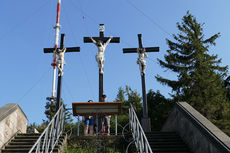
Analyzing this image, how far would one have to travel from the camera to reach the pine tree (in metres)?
17.2

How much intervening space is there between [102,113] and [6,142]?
11.0 ft

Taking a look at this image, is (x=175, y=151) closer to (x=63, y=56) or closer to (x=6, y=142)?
(x=6, y=142)

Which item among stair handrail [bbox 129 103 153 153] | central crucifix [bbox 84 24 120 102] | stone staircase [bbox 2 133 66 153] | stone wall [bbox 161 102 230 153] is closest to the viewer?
stone wall [bbox 161 102 230 153]

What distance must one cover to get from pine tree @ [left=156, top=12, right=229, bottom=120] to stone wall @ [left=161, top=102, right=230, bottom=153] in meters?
7.01

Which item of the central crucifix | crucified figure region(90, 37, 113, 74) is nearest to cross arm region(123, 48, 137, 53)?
the central crucifix

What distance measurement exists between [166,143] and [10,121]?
5.24m

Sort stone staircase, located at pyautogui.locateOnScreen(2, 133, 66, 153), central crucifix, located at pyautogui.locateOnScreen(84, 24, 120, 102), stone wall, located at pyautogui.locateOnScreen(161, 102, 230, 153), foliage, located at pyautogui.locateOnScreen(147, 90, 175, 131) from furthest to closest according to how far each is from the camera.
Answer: foliage, located at pyautogui.locateOnScreen(147, 90, 175, 131), central crucifix, located at pyautogui.locateOnScreen(84, 24, 120, 102), stone staircase, located at pyautogui.locateOnScreen(2, 133, 66, 153), stone wall, located at pyautogui.locateOnScreen(161, 102, 230, 153)

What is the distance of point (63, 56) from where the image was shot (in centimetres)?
1395

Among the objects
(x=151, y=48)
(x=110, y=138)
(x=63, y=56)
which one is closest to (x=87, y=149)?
(x=110, y=138)

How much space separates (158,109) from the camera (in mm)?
19359

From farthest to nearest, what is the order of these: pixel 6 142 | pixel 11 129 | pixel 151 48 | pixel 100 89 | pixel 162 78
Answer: pixel 162 78 < pixel 151 48 < pixel 100 89 < pixel 11 129 < pixel 6 142

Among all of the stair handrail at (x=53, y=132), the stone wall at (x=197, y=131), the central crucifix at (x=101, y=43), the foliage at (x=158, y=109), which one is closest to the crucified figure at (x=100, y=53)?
the central crucifix at (x=101, y=43)

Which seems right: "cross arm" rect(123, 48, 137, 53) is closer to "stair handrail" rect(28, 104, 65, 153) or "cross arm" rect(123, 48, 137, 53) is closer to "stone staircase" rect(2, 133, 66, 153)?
"stair handrail" rect(28, 104, 65, 153)

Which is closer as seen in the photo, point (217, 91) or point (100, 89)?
point (100, 89)
